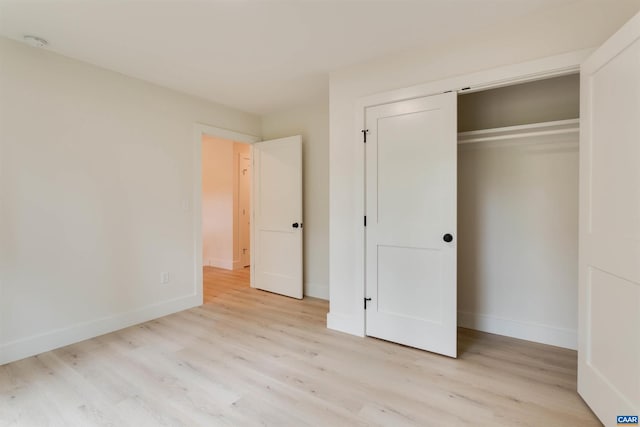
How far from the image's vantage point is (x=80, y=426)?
1.58m

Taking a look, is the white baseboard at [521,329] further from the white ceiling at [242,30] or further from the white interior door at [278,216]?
the white ceiling at [242,30]

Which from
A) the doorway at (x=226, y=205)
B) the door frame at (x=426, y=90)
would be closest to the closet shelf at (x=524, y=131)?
the door frame at (x=426, y=90)

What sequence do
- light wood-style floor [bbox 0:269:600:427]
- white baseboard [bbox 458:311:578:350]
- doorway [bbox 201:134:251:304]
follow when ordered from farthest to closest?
doorway [bbox 201:134:251:304], white baseboard [bbox 458:311:578:350], light wood-style floor [bbox 0:269:600:427]

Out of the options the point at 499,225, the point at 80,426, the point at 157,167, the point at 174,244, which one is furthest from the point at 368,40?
the point at 80,426

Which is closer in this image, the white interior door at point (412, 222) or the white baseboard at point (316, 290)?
the white interior door at point (412, 222)

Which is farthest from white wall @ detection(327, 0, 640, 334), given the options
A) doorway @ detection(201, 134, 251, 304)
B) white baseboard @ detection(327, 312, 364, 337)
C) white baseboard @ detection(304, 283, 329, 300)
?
doorway @ detection(201, 134, 251, 304)

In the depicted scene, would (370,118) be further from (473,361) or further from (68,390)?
(68,390)

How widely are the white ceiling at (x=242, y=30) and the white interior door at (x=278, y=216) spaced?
1211mm

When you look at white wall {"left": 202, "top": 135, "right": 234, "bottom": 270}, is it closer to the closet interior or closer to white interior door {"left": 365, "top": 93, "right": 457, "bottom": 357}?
white interior door {"left": 365, "top": 93, "right": 457, "bottom": 357}

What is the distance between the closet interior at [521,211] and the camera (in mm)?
2471

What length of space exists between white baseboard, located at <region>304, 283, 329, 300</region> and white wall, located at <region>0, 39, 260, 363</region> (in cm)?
142

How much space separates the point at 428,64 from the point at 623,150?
4.75 feet

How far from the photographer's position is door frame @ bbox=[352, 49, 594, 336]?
1938 millimetres

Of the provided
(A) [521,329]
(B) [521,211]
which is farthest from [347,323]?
(B) [521,211]
